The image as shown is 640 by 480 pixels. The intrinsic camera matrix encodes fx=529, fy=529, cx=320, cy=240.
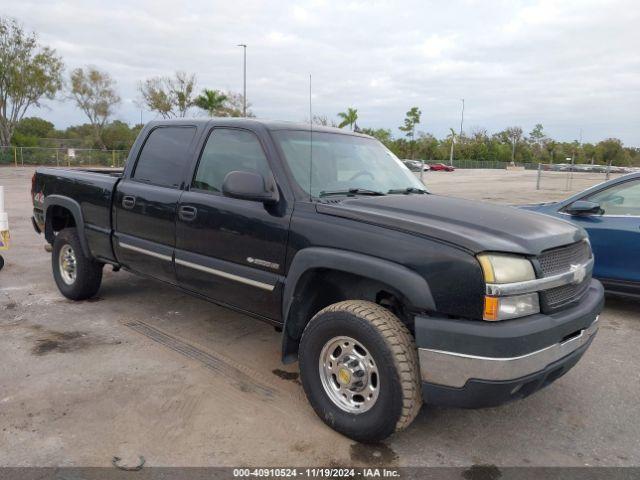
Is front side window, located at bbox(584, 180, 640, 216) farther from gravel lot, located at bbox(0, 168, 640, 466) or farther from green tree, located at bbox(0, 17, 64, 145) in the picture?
green tree, located at bbox(0, 17, 64, 145)

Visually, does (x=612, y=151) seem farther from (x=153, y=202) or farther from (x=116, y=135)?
(x=153, y=202)

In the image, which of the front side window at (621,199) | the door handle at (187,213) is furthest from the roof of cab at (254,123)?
the front side window at (621,199)

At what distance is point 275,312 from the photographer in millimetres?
3453

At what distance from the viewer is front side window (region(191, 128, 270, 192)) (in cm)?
371

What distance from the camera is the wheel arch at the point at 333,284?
2691 mm

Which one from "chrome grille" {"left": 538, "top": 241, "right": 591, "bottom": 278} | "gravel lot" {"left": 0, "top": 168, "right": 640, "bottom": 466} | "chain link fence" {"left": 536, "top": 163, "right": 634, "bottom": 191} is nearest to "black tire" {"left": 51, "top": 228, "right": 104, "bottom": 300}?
"gravel lot" {"left": 0, "top": 168, "right": 640, "bottom": 466}

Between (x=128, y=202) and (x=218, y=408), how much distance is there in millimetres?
2113

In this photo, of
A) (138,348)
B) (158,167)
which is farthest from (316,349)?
(158,167)

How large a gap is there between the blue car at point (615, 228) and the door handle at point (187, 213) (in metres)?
3.88

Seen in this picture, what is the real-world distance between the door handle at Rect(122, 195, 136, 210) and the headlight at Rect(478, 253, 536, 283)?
3.05 m

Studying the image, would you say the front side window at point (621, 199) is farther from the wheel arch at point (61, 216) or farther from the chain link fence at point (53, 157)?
the chain link fence at point (53, 157)

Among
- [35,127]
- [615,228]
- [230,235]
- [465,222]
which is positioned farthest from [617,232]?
[35,127]

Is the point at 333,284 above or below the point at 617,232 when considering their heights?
below

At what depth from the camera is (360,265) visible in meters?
2.86
